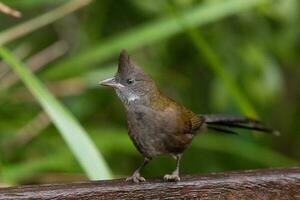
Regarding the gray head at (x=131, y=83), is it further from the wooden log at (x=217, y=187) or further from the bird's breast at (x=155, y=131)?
the wooden log at (x=217, y=187)

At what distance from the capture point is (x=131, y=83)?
2877 millimetres

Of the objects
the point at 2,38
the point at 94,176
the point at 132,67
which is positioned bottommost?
the point at 94,176

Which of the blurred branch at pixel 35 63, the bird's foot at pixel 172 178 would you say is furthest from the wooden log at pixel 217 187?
the blurred branch at pixel 35 63

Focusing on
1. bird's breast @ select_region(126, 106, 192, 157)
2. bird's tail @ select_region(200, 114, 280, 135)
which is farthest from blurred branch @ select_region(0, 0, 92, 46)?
bird's breast @ select_region(126, 106, 192, 157)

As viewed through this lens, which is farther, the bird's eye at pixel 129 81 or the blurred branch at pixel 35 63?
the blurred branch at pixel 35 63

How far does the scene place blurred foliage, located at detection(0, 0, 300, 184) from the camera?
3889mm

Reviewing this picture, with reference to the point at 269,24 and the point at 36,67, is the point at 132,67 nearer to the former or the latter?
the point at 36,67

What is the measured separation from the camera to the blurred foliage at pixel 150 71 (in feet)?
12.8

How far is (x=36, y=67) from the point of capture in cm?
424

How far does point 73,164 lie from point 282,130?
1.95m

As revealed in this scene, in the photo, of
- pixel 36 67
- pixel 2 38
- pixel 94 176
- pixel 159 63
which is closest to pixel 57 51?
pixel 36 67

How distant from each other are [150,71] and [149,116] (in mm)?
1643

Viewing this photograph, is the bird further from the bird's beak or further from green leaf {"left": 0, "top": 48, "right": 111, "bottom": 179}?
green leaf {"left": 0, "top": 48, "right": 111, "bottom": 179}

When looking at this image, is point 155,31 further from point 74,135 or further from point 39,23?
point 74,135
